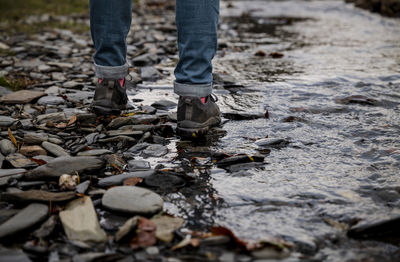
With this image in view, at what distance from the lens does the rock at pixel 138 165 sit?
2.45m

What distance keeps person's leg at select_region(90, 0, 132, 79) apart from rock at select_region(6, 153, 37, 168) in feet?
3.63

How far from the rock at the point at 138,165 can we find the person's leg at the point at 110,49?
1004 mm

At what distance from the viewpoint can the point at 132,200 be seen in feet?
6.56

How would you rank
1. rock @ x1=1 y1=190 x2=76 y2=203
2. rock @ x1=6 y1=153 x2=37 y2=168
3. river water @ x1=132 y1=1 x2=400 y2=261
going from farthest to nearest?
rock @ x1=6 y1=153 x2=37 y2=168 < rock @ x1=1 y1=190 x2=76 y2=203 < river water @ x1=132 y1=1 x2=400 y2=261

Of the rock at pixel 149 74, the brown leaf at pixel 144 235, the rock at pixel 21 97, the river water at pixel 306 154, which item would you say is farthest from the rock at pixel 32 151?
the rock at pixel 149 74

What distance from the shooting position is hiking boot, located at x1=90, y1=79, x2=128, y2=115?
3381mm

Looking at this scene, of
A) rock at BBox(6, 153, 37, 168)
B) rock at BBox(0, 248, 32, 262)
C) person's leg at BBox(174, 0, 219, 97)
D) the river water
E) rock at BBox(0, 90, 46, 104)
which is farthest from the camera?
rock at BBox(0, 90, 46, 104)

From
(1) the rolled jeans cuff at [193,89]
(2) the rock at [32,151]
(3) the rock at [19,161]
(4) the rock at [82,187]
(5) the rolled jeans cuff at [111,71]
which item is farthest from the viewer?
(5) the rolled jeans cuff at [111,71]

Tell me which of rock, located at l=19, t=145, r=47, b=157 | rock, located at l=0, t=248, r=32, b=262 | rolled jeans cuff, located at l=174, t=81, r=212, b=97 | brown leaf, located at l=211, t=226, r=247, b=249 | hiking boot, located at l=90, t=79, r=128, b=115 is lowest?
rock, located at l=0, t=248, r=32, b=262

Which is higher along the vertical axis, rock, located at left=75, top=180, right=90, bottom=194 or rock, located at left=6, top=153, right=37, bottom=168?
rock, located at left=6, top=153, right=37, bottom=168

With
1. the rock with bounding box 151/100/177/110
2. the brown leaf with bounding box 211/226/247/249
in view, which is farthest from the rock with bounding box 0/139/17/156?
the brown leaf with bounding box 211/226/247/249

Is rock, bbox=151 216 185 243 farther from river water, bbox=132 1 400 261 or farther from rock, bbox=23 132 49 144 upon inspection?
rock, bbox=23 132 49 144

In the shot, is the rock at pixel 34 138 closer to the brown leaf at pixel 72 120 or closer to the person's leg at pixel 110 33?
the brown leaf at pixel 72 120

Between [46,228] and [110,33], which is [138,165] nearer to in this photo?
[46,228]
